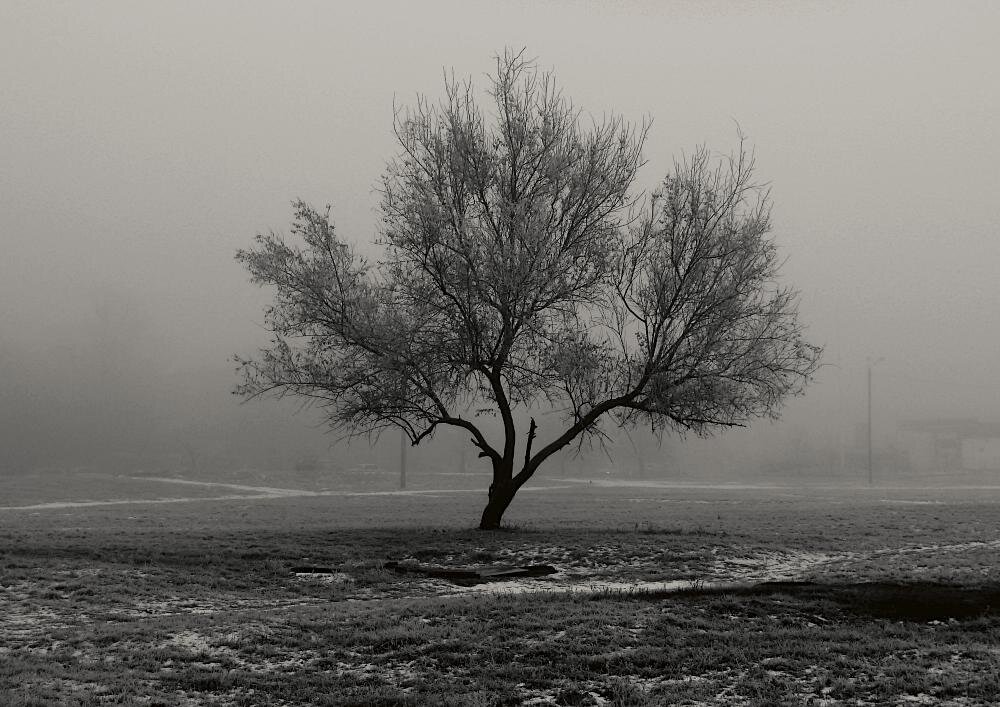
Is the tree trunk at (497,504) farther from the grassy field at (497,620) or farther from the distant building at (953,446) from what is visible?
the distant building at (953,446)

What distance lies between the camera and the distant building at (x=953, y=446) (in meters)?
125

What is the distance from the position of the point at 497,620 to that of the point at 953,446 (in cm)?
13637

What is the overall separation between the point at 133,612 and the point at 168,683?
4.47m

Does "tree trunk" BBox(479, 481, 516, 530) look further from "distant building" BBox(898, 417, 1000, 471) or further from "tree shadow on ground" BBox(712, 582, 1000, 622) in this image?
"distant building" BBox(898, 417, 1000, 471)

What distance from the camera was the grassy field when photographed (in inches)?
375

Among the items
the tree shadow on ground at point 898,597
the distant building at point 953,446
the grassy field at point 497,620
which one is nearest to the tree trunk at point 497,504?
the grassy field at point 497,620

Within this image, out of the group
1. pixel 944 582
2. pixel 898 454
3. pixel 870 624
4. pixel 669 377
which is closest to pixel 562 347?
pixel 669 377

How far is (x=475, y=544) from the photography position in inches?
840

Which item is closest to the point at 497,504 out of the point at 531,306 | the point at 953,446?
the point at 531,306

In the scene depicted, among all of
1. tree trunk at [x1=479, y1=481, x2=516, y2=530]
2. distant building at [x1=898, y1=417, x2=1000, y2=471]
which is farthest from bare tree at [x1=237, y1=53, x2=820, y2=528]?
distant building at [x1=898, y1=417, x2=1000, y2=471]

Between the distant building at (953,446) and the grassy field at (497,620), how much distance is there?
114299mm

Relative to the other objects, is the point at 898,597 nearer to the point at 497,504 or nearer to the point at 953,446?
the point at 497,504

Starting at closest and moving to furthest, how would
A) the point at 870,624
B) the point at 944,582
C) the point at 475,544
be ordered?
1. the point at 870,624
2. the point at 944,582
3. the point at 475,544

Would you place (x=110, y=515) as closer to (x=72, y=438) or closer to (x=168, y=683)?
(x=168, y=683)
